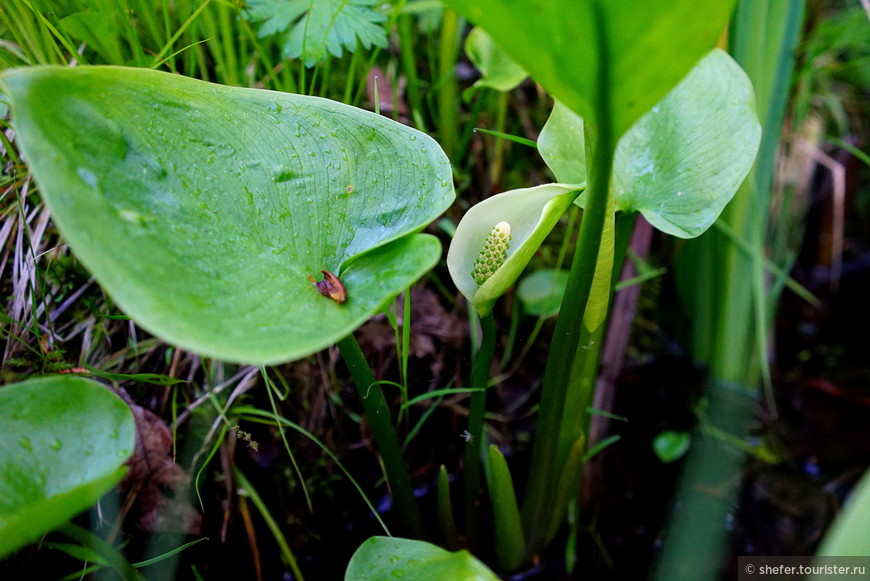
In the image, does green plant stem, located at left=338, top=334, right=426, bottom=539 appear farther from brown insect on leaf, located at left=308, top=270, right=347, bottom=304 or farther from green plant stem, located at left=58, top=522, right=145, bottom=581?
green plant stem, located at left=58, top=522, right=145, bottom=581

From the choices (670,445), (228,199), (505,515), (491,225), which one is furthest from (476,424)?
(670,445)

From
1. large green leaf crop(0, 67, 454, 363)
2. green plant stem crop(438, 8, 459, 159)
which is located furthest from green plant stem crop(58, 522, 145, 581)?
green plant stem crop(438, 8, 459, 159)

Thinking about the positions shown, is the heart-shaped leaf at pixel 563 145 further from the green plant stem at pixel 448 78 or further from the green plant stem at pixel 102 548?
the green plant stem at pixel 102 548

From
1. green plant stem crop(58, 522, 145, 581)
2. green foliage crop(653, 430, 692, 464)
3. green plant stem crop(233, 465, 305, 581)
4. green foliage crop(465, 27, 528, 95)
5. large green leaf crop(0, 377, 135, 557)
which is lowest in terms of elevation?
green foliage crop(653, 430, 692, 464)

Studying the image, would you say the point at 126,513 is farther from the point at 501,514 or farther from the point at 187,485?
the point at 501,514

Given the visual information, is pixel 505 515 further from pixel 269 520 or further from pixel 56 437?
pixel 56 437
